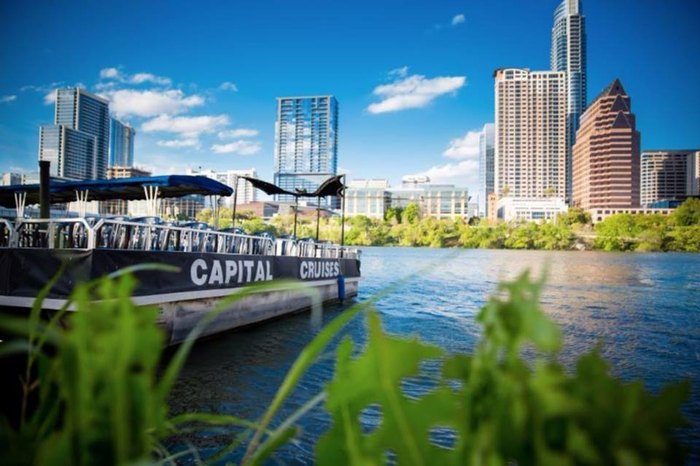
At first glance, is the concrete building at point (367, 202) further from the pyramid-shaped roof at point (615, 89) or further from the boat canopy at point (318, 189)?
the boat canopy at point (318, 189)

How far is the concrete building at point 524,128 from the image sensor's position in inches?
7707

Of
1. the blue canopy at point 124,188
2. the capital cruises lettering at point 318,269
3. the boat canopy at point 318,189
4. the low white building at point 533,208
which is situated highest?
the low white building at point 533,208

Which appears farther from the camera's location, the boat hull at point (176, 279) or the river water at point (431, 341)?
the boat hull at point (176, 279)

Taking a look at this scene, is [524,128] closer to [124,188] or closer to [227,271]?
[124,188]

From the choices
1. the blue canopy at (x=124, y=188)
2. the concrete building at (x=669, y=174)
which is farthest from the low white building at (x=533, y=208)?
the blue canopy at (x=124, y=188)

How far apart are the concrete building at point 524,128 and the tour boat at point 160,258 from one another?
19909 centimetres

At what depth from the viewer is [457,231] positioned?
98625 millimetres

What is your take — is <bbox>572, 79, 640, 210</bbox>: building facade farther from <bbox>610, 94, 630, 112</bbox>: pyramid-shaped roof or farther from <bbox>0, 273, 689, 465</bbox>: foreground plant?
<bbox>0, 273, 689, 465</bbox>: foreground plant

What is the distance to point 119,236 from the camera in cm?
784

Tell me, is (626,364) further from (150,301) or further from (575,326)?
(150,301)

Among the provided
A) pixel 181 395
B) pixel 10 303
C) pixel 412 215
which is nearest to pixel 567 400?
pixel 181 395

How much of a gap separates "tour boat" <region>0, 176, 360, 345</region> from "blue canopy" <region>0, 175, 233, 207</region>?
0.03 meters

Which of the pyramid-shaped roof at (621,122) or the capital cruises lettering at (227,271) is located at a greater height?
the pyramid-shaped roof at (621,122)

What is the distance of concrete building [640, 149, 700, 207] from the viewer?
522 feet
